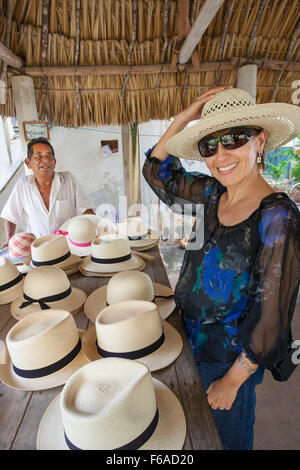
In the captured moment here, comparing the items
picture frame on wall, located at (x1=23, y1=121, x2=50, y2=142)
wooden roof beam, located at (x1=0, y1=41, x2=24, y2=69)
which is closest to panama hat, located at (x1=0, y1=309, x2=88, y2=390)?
wooden roof beam, located at (x1=0, y1=41, x2=24, y2=69)

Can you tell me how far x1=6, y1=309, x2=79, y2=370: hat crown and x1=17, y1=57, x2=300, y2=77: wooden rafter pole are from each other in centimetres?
273

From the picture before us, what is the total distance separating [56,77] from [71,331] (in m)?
2.92

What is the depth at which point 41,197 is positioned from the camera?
2.98m

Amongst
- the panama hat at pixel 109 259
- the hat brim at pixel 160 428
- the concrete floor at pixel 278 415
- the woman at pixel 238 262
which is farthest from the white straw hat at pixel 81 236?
the concrete floor at pixel 278 415

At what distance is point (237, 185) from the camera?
1271mm

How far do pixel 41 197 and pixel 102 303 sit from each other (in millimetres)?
1917

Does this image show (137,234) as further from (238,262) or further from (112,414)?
(112,414)

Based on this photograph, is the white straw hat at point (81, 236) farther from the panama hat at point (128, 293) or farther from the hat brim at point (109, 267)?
the panama hat at point (128, 293)

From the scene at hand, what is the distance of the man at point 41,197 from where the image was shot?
288cm

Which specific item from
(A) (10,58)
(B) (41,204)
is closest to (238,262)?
(B) (41,204)

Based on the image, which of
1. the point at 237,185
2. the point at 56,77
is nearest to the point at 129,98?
the point at 56,77

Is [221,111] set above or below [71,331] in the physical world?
above
